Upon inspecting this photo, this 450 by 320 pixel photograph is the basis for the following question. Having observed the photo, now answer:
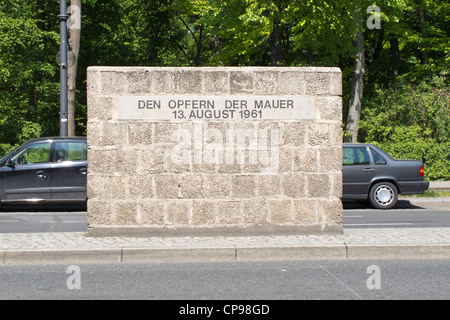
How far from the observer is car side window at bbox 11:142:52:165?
14.0 m

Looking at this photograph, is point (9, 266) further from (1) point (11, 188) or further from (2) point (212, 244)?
(1) point (11, 188)

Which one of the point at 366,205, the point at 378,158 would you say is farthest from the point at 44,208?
the point at 378,158

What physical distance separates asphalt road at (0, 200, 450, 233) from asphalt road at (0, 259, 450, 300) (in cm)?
356

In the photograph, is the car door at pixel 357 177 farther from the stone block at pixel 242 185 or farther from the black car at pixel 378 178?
the stone block at pixel 242 185

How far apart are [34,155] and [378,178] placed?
27.9 feet

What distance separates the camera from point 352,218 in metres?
13.0

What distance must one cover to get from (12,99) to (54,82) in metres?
6.24

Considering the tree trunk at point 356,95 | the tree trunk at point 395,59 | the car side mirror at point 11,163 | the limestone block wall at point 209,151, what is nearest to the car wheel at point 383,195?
the limestone block wall at point 209,151

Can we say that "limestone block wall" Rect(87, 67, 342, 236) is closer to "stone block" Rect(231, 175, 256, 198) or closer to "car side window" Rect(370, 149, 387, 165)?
"stone block" Rect(231, 175, 256, 198)

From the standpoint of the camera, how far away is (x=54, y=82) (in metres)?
34.6

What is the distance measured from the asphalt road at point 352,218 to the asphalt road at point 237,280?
3.56 meters

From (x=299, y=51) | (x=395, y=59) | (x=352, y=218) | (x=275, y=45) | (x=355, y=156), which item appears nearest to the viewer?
(x=352, y=218)

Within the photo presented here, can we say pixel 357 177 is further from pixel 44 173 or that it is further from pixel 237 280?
pixel 237 280

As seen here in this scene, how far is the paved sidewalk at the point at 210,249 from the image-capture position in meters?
7.91
